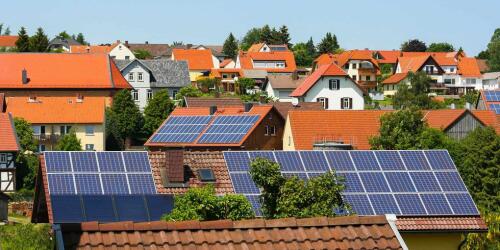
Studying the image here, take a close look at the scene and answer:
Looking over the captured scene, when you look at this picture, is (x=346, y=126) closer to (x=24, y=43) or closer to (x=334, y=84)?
(x=334, y=84)

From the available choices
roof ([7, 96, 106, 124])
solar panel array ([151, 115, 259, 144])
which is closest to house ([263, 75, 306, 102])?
roof ([7, 96, 106, 124])

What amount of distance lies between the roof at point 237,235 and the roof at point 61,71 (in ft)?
290

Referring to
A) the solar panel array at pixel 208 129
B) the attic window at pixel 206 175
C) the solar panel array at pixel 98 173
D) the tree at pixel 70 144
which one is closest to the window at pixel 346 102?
the tree at pixel 70 144

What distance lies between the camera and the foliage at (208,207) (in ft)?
68.2

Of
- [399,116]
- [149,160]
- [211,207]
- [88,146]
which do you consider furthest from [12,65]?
[211,207]

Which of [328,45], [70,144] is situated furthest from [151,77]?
[328,45]

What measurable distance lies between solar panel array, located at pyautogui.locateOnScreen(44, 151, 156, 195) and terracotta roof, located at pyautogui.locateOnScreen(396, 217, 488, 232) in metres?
6.25

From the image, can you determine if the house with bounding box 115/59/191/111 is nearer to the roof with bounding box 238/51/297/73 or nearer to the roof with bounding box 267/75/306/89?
the roof with bounding box 267/75/306/89

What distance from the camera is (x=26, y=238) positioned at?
13.0 meters

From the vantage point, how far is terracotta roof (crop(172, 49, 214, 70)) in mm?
160500

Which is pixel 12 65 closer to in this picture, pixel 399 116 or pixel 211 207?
pixel 399 116

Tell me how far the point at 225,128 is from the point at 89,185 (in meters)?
38.0

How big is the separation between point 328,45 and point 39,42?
80155 mm

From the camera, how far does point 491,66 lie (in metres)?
174
